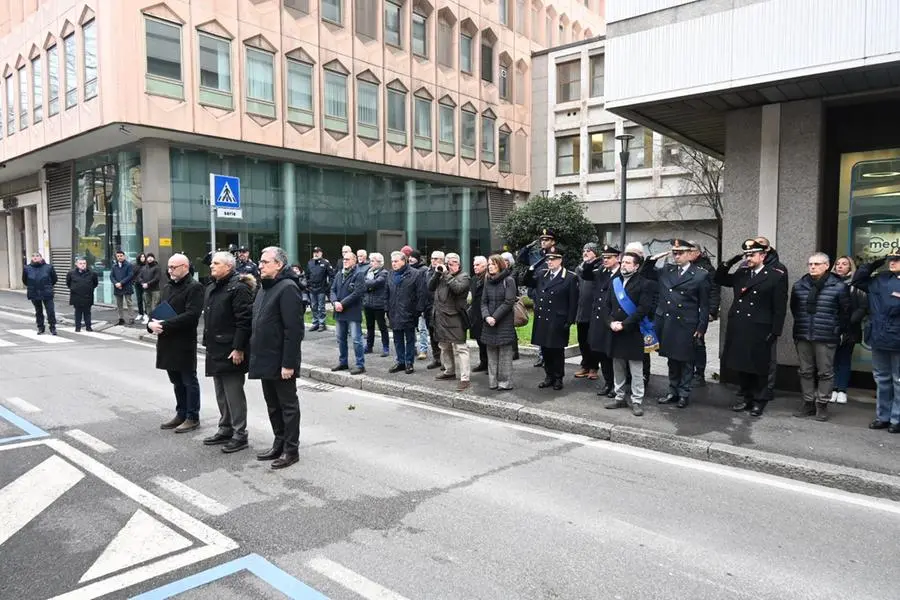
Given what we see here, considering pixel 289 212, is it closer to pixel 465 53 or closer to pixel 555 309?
pixel 465 53

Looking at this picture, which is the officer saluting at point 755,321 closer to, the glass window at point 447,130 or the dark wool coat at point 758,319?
the dark wool coat at point 758,319

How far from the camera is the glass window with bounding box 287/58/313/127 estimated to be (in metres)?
21.8

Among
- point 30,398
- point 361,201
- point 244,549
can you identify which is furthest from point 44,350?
point 361,201

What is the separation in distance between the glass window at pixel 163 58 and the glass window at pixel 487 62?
16125 mm

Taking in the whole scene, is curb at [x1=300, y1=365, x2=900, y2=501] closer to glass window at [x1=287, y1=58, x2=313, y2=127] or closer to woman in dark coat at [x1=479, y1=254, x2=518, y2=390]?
woman in dark coat at [x1=479, y1=254, x2=518, y2=390]

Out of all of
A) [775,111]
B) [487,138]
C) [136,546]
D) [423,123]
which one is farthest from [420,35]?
[136,546]

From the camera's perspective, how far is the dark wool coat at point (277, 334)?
5438 millimetres

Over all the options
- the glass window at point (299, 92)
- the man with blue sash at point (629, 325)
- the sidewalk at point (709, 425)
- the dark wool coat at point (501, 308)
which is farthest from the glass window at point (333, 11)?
the man with blue sash at point (629, 325)

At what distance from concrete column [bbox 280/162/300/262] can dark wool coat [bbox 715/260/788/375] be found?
1866 cm

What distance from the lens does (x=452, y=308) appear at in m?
8.64

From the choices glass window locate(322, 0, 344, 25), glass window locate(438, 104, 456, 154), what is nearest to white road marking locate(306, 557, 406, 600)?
glass window locate(322, 0, 344, 25)

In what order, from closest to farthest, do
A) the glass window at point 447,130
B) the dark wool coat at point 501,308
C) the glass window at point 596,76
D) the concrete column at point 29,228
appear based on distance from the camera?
the dark wool coat at point 501,308 < the concrete column at point 29,228 < the glass window at point 447,130 < the glass window at point 596,76

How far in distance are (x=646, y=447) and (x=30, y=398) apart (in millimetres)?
7741

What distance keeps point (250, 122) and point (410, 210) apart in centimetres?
962
